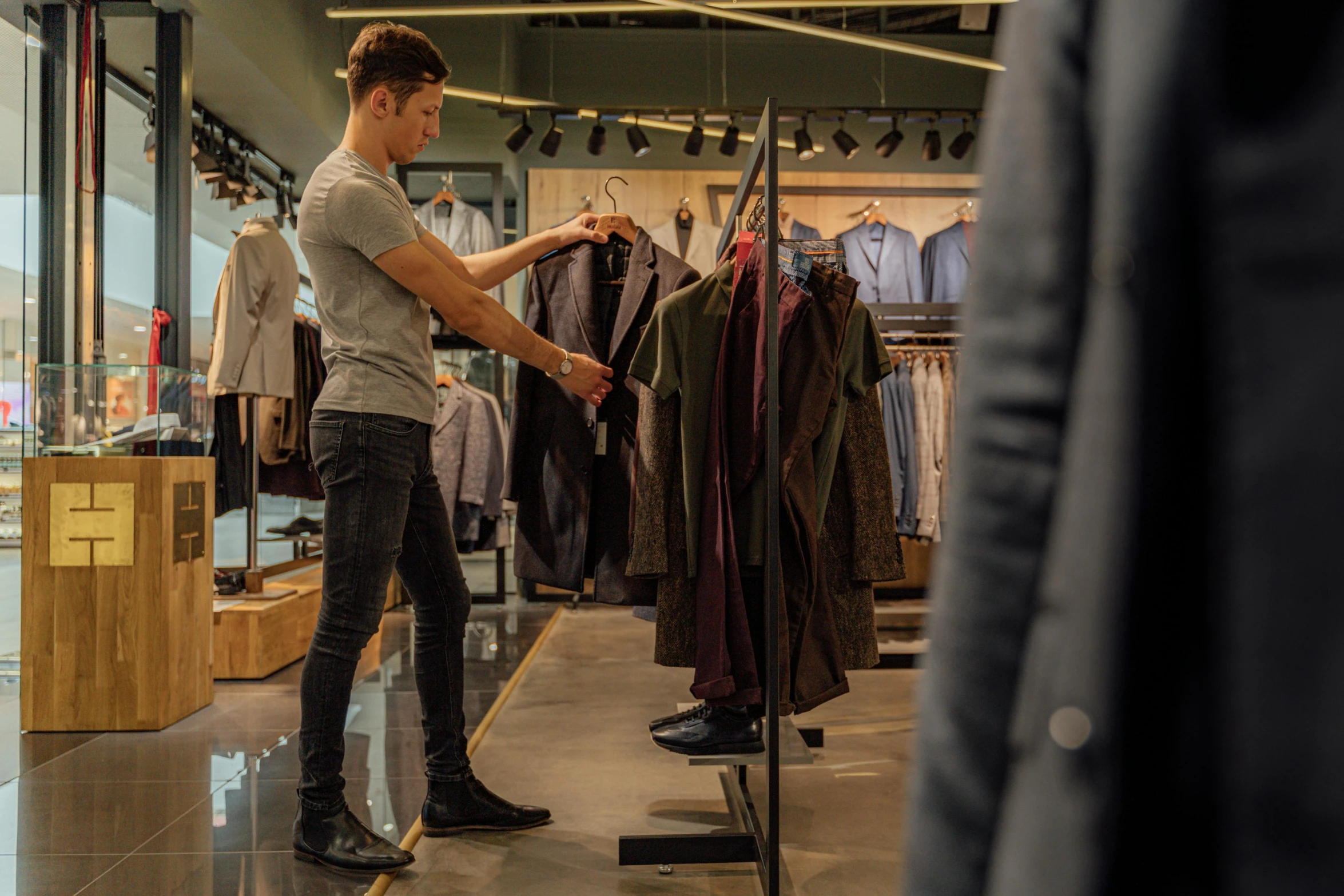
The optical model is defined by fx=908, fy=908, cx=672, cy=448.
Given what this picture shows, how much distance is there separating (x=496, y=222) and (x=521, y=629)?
2631 mm

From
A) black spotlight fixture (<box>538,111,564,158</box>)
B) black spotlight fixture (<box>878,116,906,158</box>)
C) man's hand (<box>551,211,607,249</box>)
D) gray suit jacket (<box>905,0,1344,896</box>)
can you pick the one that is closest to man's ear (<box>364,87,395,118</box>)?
man's hand (<box>551,211,607,249</box>)

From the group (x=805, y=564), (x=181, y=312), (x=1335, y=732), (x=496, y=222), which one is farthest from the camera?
(x=496, y=222)

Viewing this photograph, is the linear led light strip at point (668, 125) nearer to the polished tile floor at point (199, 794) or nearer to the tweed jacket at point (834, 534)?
the polished tile floor at point (199, 794)

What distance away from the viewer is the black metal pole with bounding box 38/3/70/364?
3.68m

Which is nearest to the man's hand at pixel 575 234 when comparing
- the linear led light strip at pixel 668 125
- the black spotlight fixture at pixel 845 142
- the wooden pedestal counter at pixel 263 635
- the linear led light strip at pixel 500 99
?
the wooden pedestal counter at pixel 263 635

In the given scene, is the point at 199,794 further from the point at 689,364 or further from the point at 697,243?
the point at 697,243

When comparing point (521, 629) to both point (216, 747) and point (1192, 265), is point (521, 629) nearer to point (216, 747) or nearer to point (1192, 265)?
point (216, 747)

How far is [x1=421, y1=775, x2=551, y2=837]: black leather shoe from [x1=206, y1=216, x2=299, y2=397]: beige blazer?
260 centimetres

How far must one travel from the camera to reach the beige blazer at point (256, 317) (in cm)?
411

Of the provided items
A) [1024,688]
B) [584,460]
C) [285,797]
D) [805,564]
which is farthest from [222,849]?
[1024,688]

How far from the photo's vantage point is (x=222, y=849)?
212 centimetres

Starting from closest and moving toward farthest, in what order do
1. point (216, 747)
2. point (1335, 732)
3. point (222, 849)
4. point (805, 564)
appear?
point (1335, 732)
point (805, 564)
point (222, 849)
point (216, 747)

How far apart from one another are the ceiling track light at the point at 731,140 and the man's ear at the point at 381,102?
3.96m

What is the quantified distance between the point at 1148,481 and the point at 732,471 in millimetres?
1690
